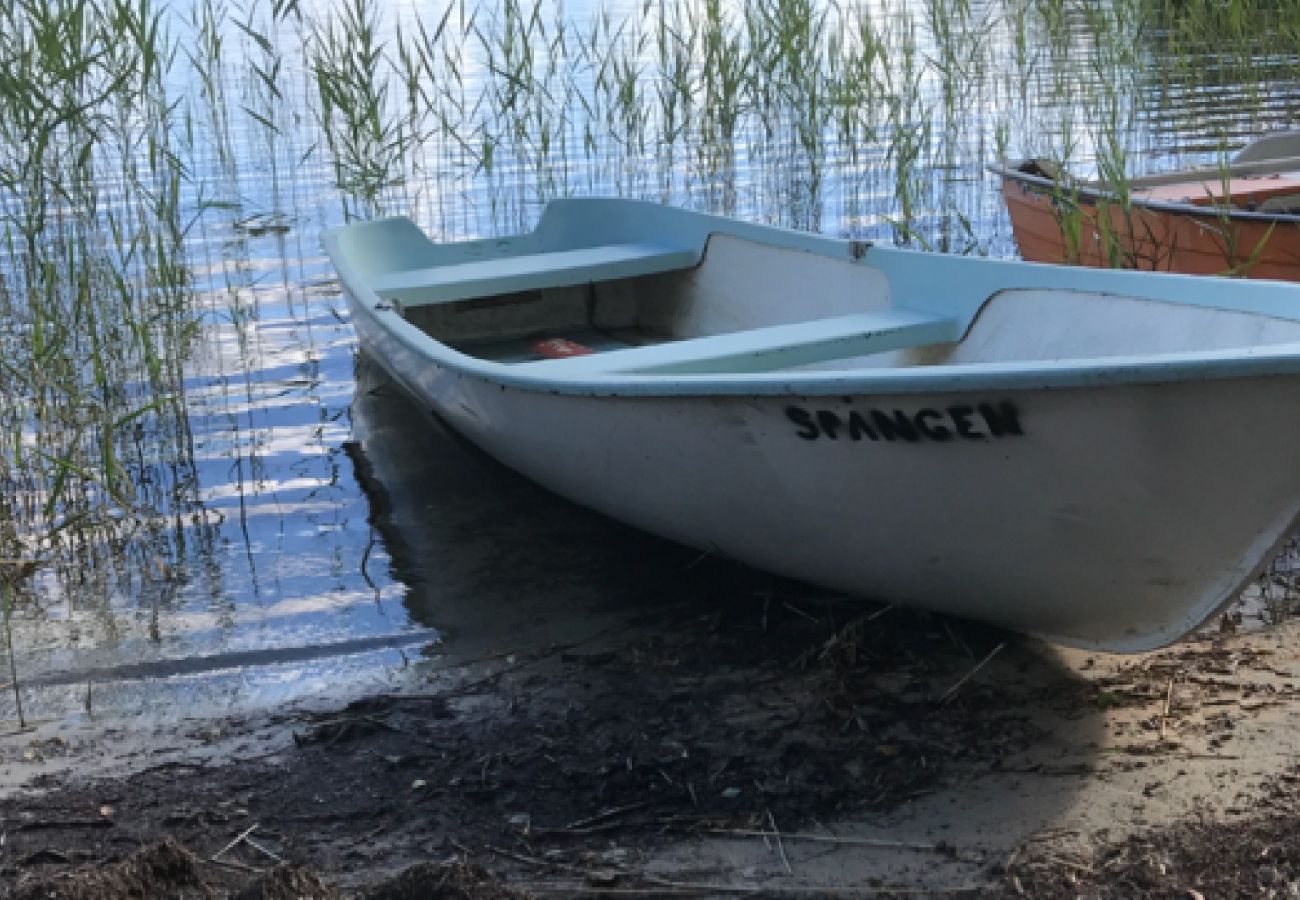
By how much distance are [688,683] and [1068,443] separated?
1029 millimetres

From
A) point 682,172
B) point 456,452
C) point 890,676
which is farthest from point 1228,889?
point 682,172

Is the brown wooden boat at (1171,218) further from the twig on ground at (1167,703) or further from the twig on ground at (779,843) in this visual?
the twig on ground at (779,843)

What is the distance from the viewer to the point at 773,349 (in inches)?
156

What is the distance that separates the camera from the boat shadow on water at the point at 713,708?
2752 mm

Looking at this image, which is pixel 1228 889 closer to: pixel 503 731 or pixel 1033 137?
pixel 503 731

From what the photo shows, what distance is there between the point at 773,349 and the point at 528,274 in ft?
5.70

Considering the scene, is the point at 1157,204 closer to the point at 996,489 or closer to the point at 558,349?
the point at 558,349

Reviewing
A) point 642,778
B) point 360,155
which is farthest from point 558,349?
point 360,155

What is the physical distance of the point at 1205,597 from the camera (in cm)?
279

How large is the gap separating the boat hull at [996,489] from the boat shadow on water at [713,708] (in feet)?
0.44

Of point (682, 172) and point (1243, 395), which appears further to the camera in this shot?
point (682, 172)

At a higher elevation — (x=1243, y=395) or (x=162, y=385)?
(x=1243, y=395)

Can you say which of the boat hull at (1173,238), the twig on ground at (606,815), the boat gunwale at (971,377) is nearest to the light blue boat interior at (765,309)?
the boat gunwale at (971,377)

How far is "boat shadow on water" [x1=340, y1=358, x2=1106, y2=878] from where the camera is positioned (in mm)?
2752
